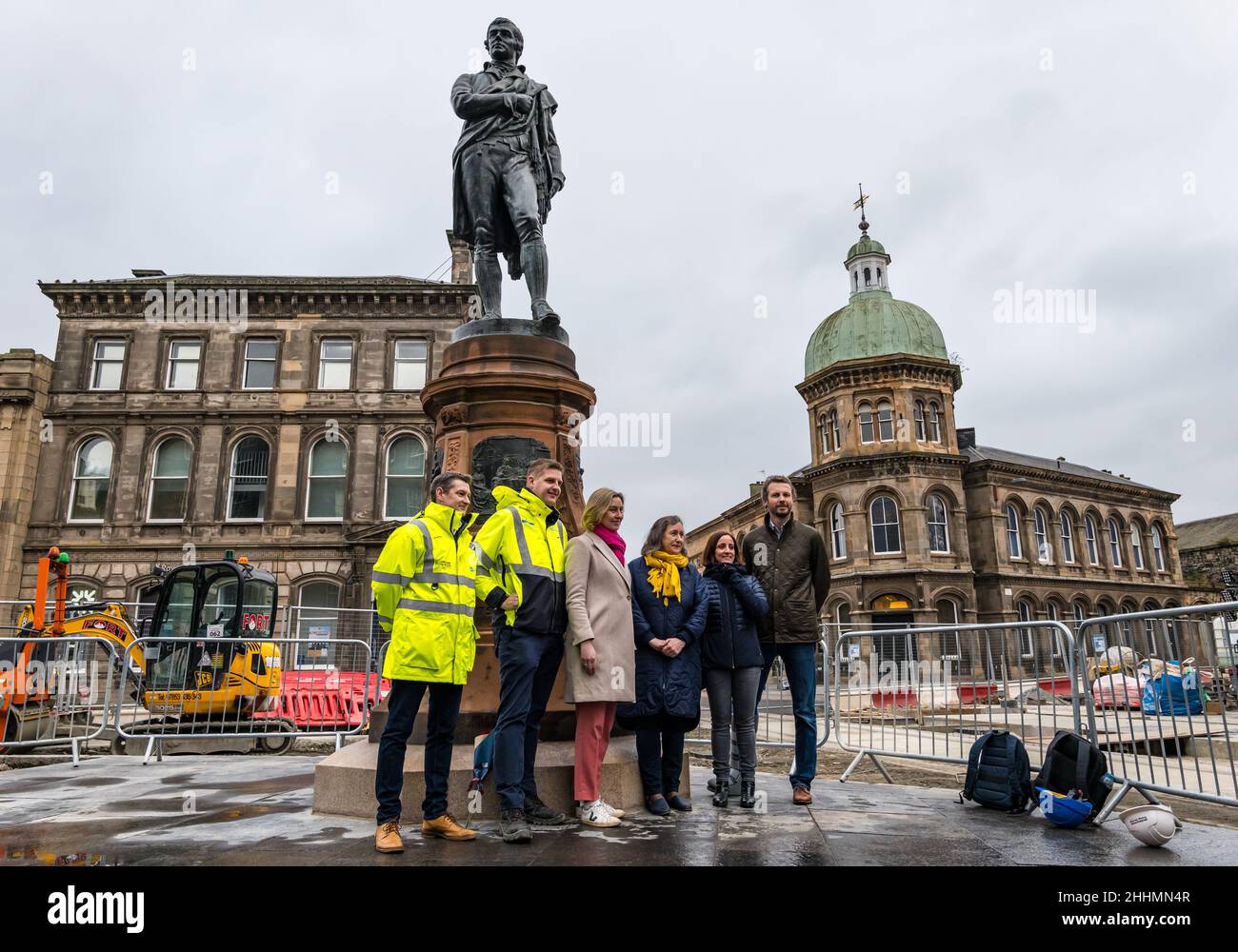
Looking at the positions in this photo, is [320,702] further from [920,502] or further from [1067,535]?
[1067,535]

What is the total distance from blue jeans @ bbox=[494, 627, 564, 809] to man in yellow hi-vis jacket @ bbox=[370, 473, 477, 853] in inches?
8.9

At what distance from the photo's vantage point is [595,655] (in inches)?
175

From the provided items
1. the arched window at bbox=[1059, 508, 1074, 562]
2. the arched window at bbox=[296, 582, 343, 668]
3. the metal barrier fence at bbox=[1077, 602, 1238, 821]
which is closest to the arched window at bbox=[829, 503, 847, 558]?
the arched window at bbox=[1059, 508, 1074, 562]

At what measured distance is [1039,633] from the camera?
6.65 m

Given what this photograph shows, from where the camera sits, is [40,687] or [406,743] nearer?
[406,743]

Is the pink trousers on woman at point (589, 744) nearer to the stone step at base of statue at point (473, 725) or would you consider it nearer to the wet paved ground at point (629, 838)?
the wet paved ground at point (629, 838)

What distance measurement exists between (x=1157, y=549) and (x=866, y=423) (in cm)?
2109

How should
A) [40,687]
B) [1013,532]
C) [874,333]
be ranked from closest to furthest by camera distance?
[40,687] → [1013,532] → [874,333]

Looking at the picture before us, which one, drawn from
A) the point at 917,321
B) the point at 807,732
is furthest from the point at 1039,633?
the point at 917,321

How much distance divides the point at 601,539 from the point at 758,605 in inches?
44.7

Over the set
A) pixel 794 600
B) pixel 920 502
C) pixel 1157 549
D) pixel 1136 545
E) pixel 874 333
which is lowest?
pixel 794 600

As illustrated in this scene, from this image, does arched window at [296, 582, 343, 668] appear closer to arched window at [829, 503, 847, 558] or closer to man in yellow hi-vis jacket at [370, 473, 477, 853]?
man in yellow hi-vis jacket at [370, 473, 477, 853]

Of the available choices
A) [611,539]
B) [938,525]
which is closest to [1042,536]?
[938,525]
